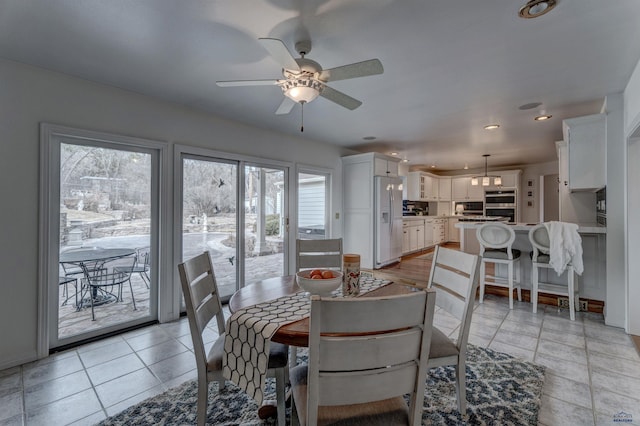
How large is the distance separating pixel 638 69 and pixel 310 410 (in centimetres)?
343

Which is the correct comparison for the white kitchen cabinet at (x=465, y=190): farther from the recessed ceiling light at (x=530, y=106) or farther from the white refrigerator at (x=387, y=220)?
the recessed ceiling light at (x=530, y=106)

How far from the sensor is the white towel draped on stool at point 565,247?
9.97ft

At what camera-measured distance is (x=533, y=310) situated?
338 cm

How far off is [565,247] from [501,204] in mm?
5052

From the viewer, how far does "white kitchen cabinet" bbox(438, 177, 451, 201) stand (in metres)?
8.69

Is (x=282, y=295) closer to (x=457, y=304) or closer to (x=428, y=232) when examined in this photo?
(x=457, y=304)

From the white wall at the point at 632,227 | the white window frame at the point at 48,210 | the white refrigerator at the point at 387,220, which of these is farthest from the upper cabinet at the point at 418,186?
the white window frame at the point at 48,210

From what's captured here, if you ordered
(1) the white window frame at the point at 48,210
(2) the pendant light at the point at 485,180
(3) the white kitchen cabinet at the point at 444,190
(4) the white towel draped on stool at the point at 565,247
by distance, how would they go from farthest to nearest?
(3) the white kitchen cabinet at the point at 444,190
(2) the pendant light at the point at 485,180
(4) the white towel draped on stool at the point at 565,247
(1) the white window frame at the point at 48,210

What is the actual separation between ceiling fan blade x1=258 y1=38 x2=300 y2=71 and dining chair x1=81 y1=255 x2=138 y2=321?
8.61ft

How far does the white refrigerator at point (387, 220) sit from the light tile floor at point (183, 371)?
2.31m

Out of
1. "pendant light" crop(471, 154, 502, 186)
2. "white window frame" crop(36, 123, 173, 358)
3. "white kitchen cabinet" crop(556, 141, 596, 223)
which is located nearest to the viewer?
"white window frame" crop(36, 123, 173, 358)

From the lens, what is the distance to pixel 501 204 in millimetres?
7570

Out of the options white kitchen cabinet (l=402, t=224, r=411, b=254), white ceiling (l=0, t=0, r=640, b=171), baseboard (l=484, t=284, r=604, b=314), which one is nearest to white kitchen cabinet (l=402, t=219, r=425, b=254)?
white kitchen cabinet (l=402, t=224, r=411, b=254)

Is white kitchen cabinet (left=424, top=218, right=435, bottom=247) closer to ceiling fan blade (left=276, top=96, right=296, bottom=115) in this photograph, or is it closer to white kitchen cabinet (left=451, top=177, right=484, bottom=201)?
white kitchen cabinet (left=451, top=177, right=484, bottom=201)
